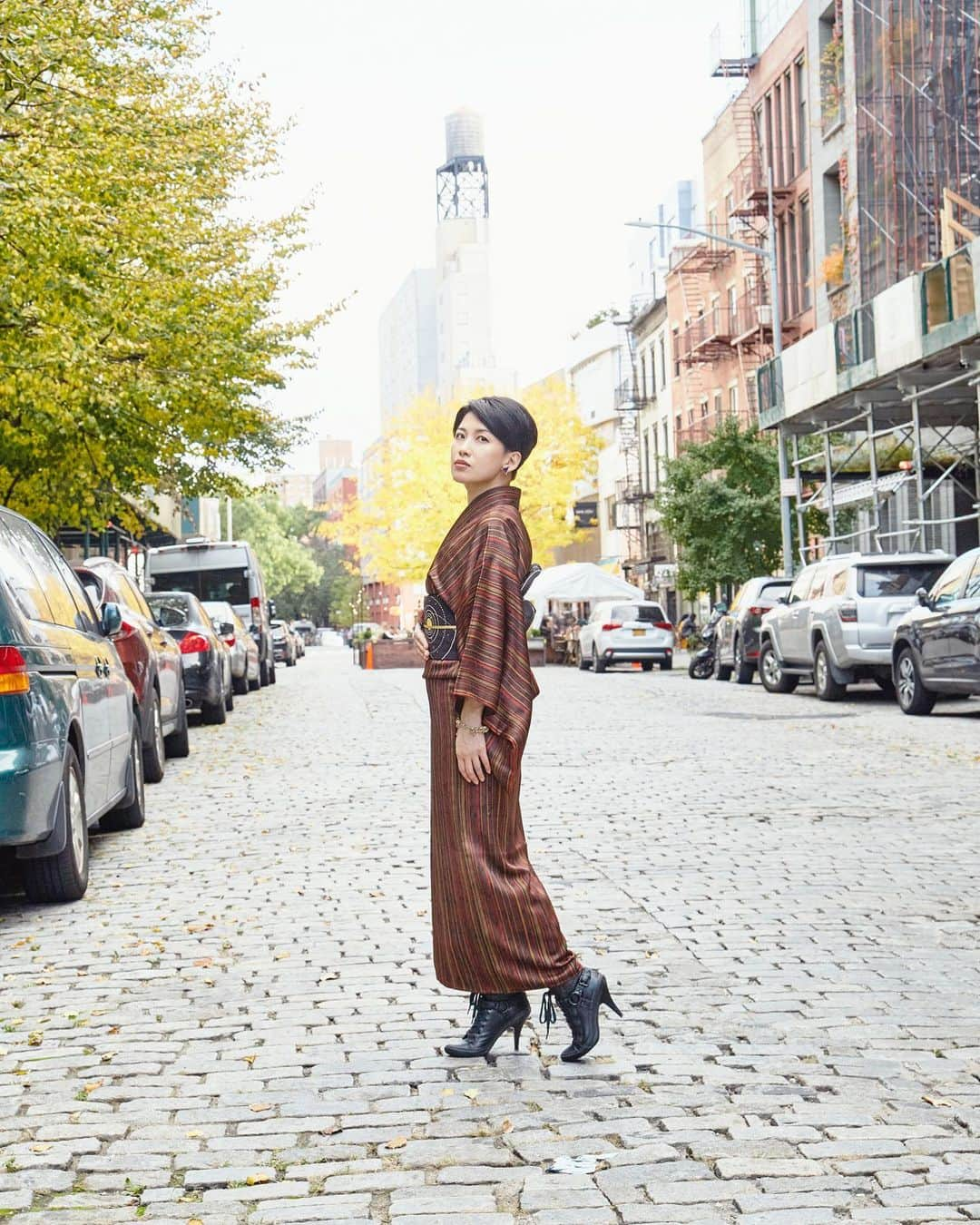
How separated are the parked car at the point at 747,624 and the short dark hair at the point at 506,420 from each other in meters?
22.6

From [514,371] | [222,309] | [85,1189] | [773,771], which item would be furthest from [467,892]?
[514,371]

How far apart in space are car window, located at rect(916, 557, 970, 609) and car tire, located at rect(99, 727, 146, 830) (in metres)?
9.63

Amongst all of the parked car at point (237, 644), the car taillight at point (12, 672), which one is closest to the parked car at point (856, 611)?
the parked car at point (237, 644)

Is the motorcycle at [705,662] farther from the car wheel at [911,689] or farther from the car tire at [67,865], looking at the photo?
the car tire at [67,865]

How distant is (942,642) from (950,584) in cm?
74

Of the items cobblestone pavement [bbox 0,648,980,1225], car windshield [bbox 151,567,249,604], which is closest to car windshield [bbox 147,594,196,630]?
cobblestone pavement [bbox 0,648,980,1225]

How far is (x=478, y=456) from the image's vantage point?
4957 mm

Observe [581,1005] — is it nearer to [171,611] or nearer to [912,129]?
[171,611]

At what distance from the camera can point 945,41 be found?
1258 inches

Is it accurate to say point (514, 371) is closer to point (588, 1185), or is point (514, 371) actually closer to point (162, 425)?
point (162, 425)

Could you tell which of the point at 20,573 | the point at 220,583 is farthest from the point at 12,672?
the point at 220,583

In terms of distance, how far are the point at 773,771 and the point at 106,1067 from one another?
888cm

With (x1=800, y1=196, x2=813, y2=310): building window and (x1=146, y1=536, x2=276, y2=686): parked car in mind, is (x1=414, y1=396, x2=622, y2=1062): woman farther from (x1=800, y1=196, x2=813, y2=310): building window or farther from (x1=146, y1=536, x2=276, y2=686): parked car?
(x1=800, y1=196, x2=813, y2=310): building window

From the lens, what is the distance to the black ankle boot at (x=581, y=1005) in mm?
4945
